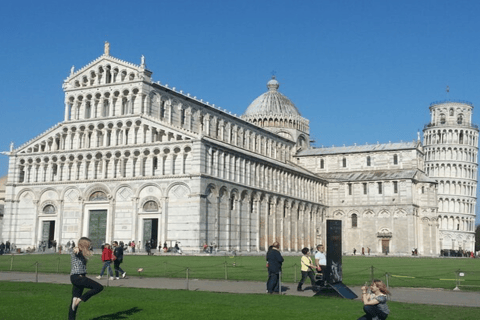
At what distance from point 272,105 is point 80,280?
285ft

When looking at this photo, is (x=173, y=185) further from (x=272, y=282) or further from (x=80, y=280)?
(x=80, y=280)

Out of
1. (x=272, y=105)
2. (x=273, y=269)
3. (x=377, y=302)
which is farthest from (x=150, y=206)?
(x=377, y=302)

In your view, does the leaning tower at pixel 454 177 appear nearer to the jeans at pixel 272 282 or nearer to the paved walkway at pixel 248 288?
the paved walkway at pixel 248 288

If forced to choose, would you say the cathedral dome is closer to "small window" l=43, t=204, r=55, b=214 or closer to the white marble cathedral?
the white marble cathedral

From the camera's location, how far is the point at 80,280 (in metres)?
14.1

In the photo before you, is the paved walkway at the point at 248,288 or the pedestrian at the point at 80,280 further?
the paved walkway at the point at 248,288

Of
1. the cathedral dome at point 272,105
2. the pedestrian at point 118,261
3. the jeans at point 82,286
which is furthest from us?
the cathedral dome at point 272,105

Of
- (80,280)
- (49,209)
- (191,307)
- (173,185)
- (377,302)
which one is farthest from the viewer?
(49,209)

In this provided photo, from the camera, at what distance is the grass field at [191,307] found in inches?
603

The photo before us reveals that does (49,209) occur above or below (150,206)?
below

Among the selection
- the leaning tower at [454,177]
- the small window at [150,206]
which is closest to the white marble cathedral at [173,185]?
the small window at [150,206]

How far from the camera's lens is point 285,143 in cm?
9606

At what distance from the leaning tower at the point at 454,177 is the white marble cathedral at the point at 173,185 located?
1202 inches

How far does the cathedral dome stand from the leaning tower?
35.6 meters
